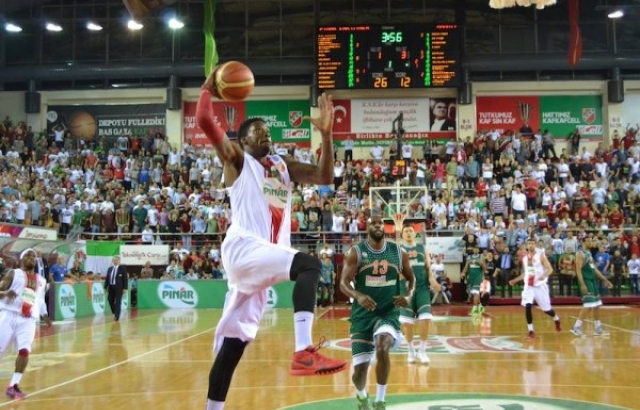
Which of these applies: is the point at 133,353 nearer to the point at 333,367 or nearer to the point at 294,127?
the point at 333,367

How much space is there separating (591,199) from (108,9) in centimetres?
2620

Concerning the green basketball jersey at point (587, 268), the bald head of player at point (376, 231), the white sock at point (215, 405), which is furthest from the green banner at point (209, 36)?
the white sock at point (215, 405)

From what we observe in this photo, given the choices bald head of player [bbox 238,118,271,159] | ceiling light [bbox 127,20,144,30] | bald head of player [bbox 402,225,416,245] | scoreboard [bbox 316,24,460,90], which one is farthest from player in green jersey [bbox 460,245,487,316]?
ceiling light [bbox 127,20,144,30]

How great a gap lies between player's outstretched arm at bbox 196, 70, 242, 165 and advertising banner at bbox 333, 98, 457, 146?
31383 mm

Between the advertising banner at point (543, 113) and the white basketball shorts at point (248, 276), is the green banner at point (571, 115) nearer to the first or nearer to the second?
the advertising banner at point (543, 113)

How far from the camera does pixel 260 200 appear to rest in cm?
534

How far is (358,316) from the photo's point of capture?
25.6 feet

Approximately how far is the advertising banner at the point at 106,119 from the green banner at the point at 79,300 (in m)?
15.8

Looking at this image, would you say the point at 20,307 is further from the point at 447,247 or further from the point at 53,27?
the point at 53,27

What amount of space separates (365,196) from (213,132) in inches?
967

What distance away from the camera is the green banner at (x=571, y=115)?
36.6 metres

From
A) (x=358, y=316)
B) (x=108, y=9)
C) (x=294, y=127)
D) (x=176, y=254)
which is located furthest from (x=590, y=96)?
(x=358, y=316)

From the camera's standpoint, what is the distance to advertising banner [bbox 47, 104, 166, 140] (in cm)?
3806

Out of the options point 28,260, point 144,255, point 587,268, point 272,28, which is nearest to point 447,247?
point 587,268
